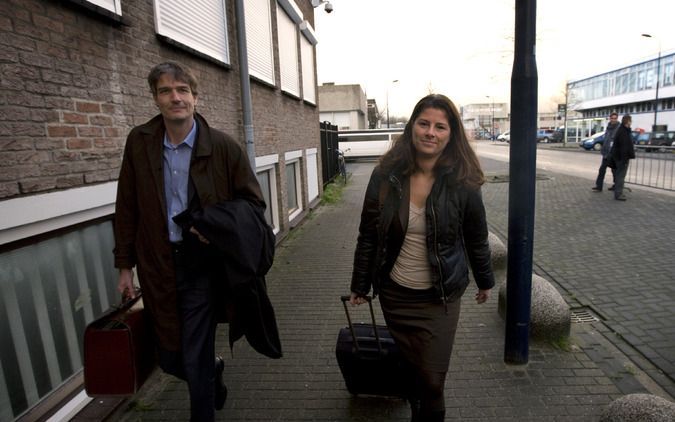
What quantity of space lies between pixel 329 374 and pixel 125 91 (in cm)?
276

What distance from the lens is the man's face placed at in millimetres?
2213

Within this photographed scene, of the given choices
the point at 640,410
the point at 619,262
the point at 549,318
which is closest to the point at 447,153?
the point at 640,410

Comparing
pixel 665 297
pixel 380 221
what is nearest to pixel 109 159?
pixel 380 221

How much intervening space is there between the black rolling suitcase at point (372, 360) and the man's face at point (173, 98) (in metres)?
1.44

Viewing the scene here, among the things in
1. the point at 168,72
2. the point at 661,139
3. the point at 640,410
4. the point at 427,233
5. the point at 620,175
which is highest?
the point at 168,72

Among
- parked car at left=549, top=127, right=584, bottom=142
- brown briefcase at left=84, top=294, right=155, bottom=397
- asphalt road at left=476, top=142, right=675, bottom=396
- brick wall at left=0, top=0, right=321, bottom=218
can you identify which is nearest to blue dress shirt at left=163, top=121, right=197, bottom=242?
brown briefcase at left=84, top=294, right=155, bottom=397

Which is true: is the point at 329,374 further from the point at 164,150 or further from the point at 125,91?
the point at 125,91

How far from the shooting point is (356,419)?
2.90 m

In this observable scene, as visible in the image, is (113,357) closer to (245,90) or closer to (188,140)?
(188,140)

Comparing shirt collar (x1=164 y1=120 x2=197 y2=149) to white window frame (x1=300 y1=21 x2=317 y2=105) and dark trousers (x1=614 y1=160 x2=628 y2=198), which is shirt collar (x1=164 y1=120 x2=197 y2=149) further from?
dark trousers (x1=614 y1=160 x2=628 y2=198)

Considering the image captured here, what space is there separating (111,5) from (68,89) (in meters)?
0.92

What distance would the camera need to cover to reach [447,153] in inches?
96.1

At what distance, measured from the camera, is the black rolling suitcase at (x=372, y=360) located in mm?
2740

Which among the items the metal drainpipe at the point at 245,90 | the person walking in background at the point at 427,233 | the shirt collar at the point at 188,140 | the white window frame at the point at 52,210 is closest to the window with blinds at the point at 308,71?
the metal drainpipe at the point at 245,90
